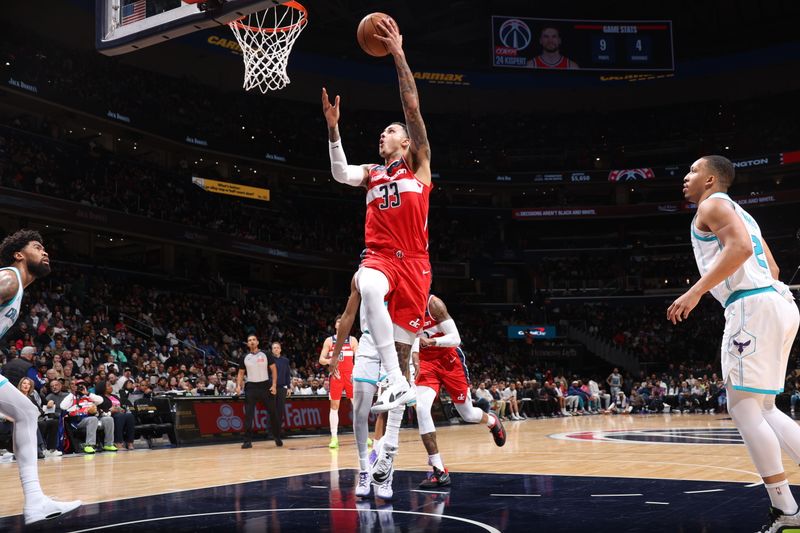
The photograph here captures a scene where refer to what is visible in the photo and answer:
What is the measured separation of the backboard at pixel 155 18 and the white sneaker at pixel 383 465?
4.14 m

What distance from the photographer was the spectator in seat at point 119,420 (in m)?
13.2

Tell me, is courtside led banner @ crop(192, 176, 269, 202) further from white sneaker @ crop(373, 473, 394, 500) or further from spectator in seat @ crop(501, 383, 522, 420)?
white sneaker @ crop(373, 473, 394, 500)

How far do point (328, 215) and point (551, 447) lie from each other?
89.2ft

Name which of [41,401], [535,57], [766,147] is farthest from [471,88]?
[41,401]

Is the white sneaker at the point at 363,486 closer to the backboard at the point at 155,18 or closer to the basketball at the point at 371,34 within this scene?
the basketball at the point at 371,34

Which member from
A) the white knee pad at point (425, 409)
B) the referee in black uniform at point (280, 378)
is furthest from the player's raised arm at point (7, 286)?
the referee in black uniform at point (280, 378)

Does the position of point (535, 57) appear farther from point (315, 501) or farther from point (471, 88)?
point (315, 501)

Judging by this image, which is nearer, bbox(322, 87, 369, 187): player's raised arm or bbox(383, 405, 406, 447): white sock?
bbox(322, 87, 369, 187): player's raised arm

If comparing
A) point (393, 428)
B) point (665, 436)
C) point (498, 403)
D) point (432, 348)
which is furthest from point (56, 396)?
point (498, 403)

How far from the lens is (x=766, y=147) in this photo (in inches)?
1554

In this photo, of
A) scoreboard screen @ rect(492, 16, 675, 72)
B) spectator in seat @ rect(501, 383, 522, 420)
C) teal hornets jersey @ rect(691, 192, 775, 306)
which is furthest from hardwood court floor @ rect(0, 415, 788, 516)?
scoreboard screen @ rect(492, 16, 675, 72)

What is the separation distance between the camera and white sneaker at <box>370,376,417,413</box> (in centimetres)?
500

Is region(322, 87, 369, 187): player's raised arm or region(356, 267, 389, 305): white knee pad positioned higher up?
region(322, 87, 369, 187): player's raised arm

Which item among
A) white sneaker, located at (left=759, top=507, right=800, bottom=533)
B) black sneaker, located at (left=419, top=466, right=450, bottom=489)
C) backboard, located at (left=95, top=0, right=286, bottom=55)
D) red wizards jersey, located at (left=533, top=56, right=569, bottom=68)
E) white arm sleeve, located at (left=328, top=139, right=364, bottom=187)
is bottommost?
black sneaker, located at (left=419, top=466, right=450, bottom=489)
